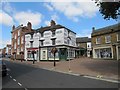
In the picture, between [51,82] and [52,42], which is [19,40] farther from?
[51,82]

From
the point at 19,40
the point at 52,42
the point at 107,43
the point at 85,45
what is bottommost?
the point at 107,43

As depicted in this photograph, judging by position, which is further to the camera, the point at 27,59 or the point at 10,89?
Result: the point at 27,59

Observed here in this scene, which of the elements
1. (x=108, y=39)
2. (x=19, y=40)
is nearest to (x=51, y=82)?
(x=108, y=39)

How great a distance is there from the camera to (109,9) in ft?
69.9

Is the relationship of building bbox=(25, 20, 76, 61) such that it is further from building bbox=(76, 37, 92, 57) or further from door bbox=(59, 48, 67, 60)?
building bbox=(76, 37, 92, 57)

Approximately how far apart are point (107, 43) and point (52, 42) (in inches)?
582

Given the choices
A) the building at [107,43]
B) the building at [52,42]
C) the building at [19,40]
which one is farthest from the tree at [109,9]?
the building at [19,40]

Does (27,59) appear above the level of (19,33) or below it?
below

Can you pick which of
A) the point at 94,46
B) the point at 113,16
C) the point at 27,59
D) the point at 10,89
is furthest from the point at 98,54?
the point at 10,89

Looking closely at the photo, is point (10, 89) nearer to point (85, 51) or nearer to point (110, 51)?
point (110, 51)

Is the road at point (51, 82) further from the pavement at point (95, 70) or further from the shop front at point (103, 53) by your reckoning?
the shop front at point (103, 53)

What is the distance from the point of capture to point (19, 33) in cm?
6931

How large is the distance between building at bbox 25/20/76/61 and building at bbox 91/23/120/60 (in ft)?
23.1

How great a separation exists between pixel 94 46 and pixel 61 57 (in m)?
9.06
